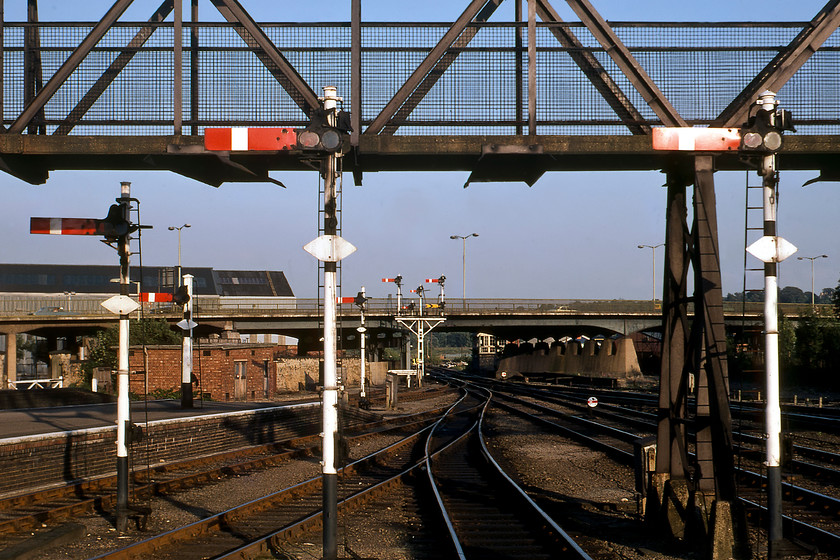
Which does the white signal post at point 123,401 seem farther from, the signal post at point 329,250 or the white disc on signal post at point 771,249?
the white disc on signal post at point 771,249

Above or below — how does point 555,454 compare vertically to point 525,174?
below

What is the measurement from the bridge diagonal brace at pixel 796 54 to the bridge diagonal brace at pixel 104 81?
679cm

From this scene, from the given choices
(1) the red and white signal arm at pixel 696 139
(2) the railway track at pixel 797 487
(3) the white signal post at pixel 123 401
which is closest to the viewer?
(1) the red and white signal arm at pixel 696 139

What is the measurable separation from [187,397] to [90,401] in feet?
17.9

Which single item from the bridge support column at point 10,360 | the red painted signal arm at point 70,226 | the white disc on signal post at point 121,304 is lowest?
the bridge support column at point 10,360

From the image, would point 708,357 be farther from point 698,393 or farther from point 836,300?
point 836,300

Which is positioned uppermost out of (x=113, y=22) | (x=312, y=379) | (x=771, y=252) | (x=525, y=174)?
(x=113, y=22)

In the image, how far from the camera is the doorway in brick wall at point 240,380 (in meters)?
34.2

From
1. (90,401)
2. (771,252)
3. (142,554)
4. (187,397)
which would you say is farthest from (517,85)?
(90,401)

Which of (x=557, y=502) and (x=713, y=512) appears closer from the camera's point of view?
(x=713, y=512)

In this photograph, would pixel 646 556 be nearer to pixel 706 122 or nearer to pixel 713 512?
pixel 713 512

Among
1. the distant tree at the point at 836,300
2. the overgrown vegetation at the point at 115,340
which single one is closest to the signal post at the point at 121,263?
the overgrown vegetation at the point at 115,340

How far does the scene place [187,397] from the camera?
20250 mm

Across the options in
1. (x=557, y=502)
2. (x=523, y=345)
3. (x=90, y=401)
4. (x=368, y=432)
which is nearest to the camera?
A: (x=557, y=502)
